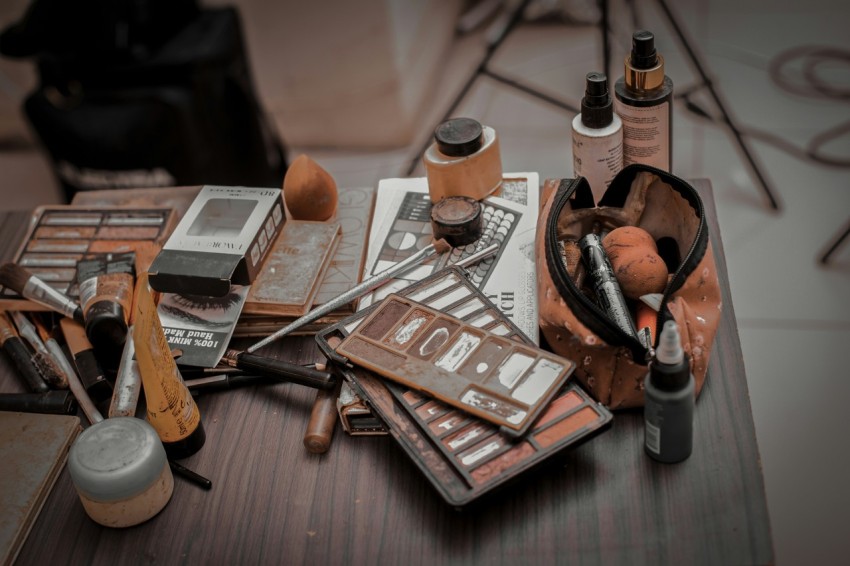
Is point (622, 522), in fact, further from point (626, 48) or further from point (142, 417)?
point (626, 48)

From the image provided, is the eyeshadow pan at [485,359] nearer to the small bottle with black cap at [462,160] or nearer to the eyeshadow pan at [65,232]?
the small bottle with black cap at [462,160]

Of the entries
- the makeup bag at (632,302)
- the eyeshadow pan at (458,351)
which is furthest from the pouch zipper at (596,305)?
the eyeshadow pan at (458,351)

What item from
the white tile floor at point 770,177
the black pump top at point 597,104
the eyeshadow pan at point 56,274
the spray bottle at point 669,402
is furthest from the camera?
the white tile floor at point 770,177

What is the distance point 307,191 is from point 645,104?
410 mm

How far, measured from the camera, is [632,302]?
0.97 metres

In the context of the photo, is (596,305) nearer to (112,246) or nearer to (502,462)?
(502,462)

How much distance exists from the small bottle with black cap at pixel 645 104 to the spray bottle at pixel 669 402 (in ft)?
1.02

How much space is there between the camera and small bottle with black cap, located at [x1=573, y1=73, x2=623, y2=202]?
3.35 ft

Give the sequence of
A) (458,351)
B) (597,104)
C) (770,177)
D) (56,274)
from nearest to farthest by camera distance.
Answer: (458,351)
(597,104)
(56,274)
(770,177)

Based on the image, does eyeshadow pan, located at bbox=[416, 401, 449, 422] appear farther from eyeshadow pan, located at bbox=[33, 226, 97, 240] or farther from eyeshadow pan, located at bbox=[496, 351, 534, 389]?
eyeshadow pan, located at bbox=[33, 226, 97, 240]

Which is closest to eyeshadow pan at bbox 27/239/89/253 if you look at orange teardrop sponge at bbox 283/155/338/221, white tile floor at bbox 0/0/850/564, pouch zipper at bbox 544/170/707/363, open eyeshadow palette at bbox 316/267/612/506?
orange teardrop sponge at bbox 283/155/338/221

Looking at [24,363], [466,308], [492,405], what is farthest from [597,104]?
[24,363]

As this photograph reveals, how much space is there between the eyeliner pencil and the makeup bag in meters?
0.56

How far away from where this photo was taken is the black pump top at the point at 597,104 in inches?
39.8
